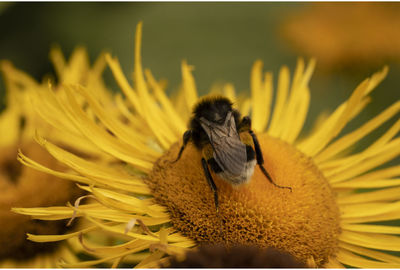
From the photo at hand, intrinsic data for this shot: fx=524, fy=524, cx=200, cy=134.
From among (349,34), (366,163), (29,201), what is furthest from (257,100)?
(349,34)

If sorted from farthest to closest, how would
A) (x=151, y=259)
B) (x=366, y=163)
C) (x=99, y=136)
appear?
(x=366, y=163), (x=99, y=136), (x=151, y=259)

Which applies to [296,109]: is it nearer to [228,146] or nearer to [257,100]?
[257,100]

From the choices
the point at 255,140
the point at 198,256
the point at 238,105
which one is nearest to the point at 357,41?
the point at 238,105

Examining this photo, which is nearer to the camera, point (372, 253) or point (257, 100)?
point (372, 253)

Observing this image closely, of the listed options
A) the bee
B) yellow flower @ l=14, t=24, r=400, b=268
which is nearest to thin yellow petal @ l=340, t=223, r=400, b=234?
yellow flower @ l=14, t=24, r=400, b=268

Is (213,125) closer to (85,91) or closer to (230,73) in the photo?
(85,91)

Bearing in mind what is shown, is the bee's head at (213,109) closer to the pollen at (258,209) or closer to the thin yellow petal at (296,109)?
the pollen at (258,209)

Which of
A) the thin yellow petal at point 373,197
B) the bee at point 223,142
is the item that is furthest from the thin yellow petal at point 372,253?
the bee at point 223,142
